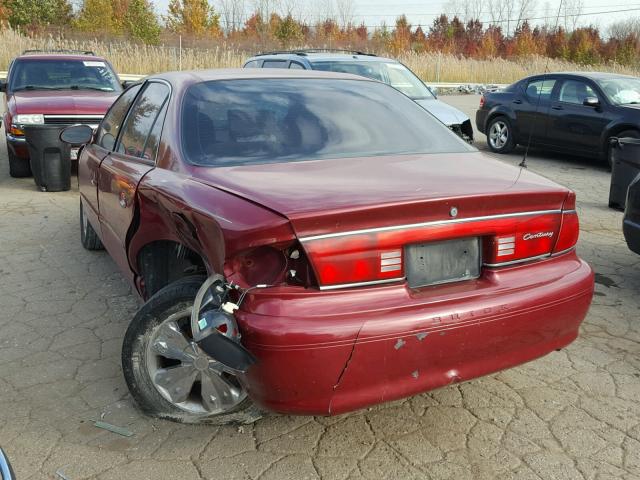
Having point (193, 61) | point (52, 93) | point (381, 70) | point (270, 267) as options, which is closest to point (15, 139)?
point (52, 93)

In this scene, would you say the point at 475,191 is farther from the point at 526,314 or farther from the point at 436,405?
the point at 436,405

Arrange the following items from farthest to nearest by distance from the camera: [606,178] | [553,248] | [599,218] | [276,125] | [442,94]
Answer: [442,94] < [606,178] < [599,218] < [276,125] < [553,248]

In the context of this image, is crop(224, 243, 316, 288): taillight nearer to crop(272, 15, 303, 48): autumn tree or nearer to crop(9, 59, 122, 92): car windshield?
crop(9, 59, 122, 92): car windshield

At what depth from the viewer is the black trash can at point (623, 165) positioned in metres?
6.91

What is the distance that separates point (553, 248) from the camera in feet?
9.66

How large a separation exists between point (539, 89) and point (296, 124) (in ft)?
30.2

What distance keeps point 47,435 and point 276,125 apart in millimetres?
1847

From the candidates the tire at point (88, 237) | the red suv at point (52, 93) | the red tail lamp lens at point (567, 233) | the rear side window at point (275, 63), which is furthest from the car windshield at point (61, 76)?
the red tail lamp lens at point (567, 233)

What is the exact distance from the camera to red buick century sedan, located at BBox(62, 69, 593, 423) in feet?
7.87

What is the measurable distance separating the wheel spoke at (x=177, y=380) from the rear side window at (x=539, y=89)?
9751 mm

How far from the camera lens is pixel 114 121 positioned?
475 cm

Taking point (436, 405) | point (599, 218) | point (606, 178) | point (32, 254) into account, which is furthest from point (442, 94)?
point (436, 405)

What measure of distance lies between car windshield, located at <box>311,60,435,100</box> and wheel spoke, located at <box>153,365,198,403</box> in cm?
744

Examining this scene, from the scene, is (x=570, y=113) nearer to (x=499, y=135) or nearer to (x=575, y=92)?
(x=575, y=92)
